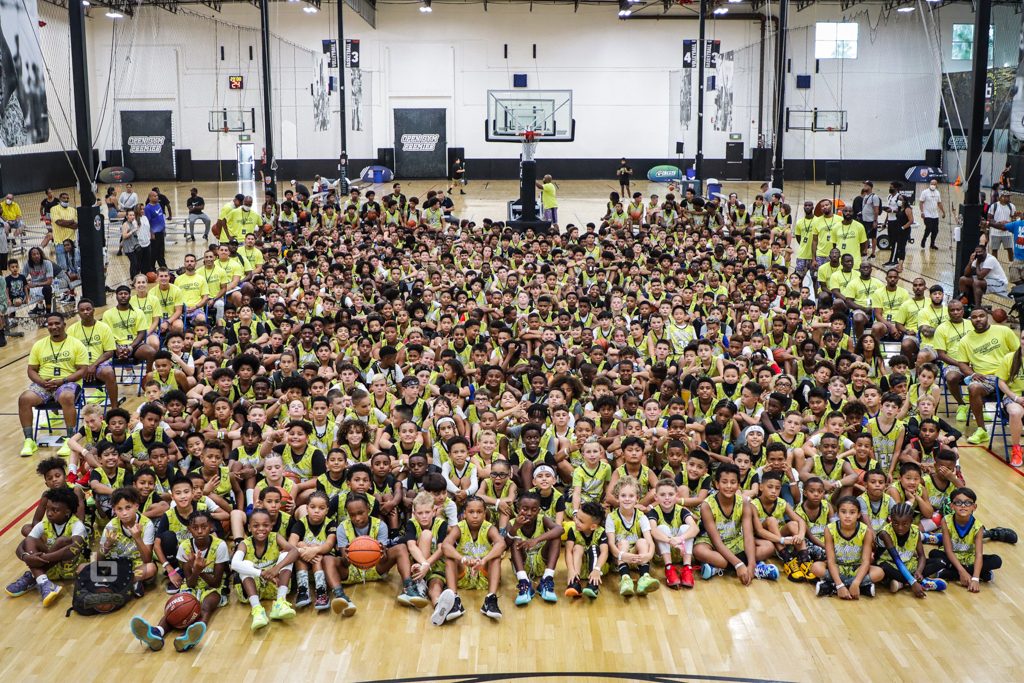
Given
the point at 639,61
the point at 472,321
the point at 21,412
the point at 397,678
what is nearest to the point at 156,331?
the point at 21,412

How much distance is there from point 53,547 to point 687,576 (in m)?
4.54

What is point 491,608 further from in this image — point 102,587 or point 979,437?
point 979,437

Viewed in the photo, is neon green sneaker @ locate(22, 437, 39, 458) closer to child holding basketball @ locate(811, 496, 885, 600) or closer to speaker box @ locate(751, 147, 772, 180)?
child holding basketball @ locate(811, 496, 885, 600)

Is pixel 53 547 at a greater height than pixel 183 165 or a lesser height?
lesser

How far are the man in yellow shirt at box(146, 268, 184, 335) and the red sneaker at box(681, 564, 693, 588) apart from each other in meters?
7.64

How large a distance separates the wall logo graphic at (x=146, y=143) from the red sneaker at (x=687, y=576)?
3553 centimetres

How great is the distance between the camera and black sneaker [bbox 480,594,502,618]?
22.4 feet

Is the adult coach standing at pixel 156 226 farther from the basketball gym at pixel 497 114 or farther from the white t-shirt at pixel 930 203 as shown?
the white t-shirt at pixel 930 203

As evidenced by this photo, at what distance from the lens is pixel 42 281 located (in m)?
15.5

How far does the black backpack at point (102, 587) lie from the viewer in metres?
6.88

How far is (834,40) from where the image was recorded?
3609 centimetres

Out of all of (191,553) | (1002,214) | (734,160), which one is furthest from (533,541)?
(734,160)

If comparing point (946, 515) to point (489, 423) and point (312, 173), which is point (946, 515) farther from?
point (312, 173)

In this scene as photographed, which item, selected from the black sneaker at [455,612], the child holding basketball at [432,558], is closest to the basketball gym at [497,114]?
the child holding basketball at [432,558]
